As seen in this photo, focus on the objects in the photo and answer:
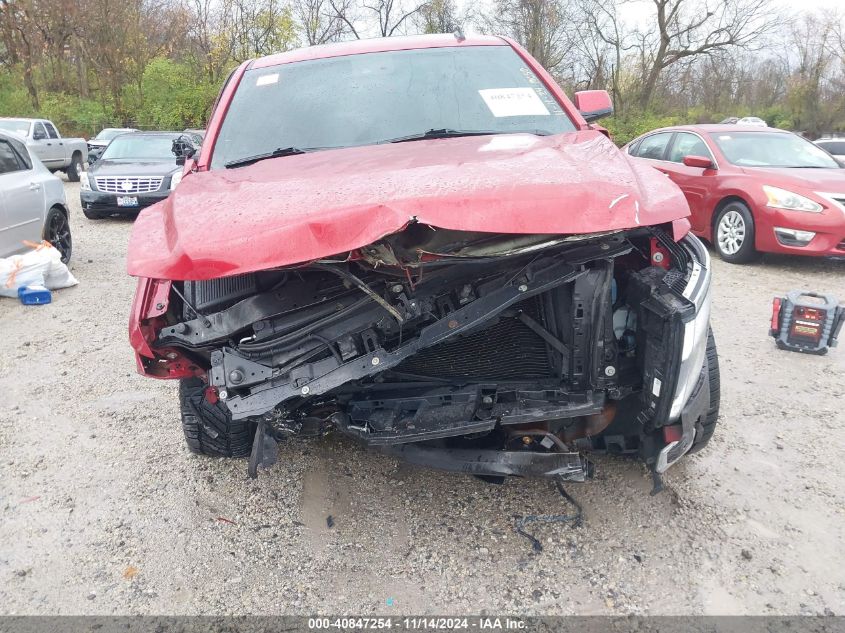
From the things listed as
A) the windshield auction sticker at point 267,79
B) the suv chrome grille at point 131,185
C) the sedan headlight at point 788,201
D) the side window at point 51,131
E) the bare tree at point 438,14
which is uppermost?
the bare tree at point 438,14

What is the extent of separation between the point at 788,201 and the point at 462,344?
5527 millimetres

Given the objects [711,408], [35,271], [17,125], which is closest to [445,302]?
[711,408]

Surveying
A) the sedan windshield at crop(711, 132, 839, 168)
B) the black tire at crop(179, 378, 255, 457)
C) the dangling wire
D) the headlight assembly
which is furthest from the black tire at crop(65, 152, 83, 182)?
the headlight assembly

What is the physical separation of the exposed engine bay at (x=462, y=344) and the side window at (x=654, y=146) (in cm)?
672

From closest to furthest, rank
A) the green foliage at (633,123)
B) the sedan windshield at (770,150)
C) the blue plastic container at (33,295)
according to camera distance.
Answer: the blue plastic container at (33,295), the sedan windshield at (770,150), the green foliage at (633,123)

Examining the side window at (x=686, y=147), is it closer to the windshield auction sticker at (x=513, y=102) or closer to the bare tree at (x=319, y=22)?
the windshield auction sticker at (x=513, y=102)

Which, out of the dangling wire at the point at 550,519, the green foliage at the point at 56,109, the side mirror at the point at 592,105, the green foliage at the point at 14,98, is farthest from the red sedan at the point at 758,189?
the green foliage at the point at 14,98

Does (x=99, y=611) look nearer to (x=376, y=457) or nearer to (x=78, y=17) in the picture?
(x=376, y=457)

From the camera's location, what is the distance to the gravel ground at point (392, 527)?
7.45 feet

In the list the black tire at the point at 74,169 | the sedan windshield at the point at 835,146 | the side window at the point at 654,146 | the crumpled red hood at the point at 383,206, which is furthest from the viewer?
the black tire at the point at 74,169

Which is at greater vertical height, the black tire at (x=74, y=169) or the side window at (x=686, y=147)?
the side window at (x=686, y=147)

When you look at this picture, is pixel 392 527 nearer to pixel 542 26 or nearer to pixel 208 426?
pixel 208 426

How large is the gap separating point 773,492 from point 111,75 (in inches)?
1282

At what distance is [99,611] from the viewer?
7.36 feet
